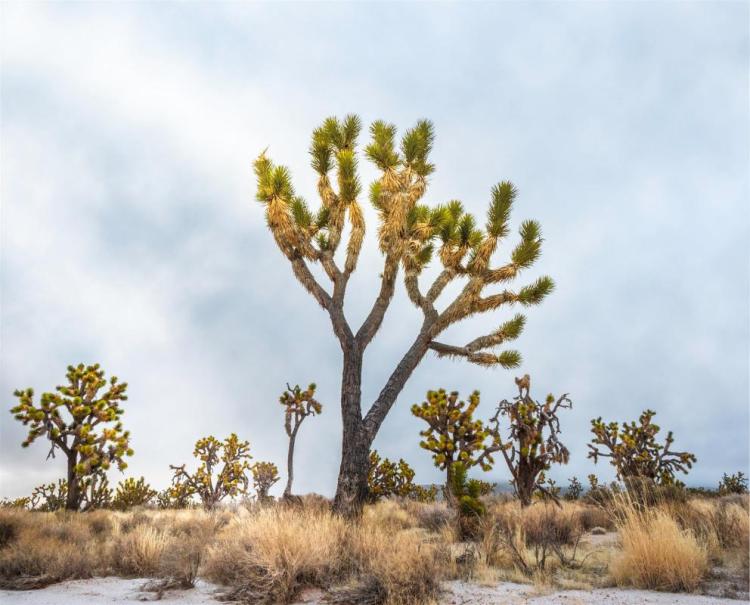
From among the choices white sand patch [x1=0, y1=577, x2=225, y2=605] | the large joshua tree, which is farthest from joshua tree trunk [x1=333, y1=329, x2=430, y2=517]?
white sand patch [x1=0, y1=577, x2=225, y2=605]

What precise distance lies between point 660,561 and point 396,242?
857 cm

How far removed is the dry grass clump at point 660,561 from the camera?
5215mm

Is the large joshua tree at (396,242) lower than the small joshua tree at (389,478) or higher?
higher

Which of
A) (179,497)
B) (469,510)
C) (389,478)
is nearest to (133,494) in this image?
(179,497)

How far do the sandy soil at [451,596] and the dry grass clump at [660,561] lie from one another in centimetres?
18

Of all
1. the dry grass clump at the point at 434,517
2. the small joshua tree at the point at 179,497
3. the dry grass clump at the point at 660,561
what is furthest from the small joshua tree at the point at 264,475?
the dry grass clump at the point at 660,561

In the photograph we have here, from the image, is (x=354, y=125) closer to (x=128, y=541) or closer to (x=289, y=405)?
(x=289, y=405)

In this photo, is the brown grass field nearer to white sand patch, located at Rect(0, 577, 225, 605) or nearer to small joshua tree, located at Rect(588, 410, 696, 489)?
white sand patch, located at Rect(0, 577, 225, 605)

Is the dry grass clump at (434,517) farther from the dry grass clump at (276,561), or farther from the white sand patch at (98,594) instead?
the white sand patch at (98,594)

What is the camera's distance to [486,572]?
5.79 metres

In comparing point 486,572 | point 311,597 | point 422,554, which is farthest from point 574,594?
point 311,597

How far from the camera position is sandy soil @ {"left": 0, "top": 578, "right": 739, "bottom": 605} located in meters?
4.86

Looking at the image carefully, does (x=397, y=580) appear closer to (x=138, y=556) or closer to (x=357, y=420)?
(x=138, y=556)

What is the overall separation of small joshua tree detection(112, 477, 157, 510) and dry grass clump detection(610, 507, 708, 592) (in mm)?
16799
